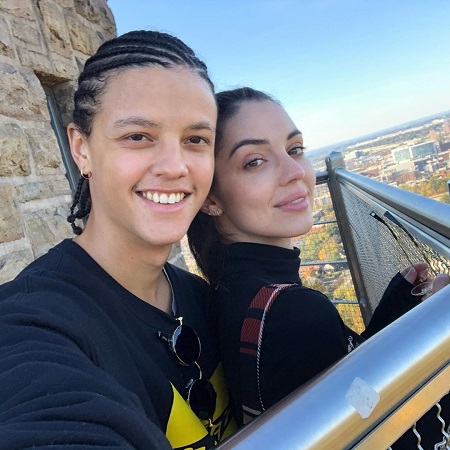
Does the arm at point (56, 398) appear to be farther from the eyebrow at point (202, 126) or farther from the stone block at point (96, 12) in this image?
the stone block at point (96, 12)

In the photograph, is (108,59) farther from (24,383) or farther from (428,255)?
(428,255)

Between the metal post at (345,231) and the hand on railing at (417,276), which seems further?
the metal post at (345,231)

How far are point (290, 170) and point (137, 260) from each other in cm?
64

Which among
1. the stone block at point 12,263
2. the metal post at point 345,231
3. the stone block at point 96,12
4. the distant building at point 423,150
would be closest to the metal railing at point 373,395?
the stone block at point 12,263

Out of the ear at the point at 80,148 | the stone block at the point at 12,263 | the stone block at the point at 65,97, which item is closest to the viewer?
the ear at the point at 80,148

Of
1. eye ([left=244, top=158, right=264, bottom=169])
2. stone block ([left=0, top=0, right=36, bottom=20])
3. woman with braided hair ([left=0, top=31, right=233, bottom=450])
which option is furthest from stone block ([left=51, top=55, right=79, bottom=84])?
eye ([left=244, top=158, right=264, bottom=169])

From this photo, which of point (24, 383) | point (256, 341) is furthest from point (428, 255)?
point (24, 383)

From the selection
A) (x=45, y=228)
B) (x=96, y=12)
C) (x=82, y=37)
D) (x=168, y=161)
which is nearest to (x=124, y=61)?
(x=168, y=161)

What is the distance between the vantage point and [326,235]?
3.42 meters

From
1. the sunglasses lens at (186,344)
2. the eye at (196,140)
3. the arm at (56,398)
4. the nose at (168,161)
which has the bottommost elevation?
the sunglasses lens at (186,344)

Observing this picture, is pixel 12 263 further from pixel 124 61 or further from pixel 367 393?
pixel 367 393

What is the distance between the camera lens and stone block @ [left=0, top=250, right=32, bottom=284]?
1.80m

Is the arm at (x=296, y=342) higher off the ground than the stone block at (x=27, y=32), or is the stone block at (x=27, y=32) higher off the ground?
the stone block at (x=27, y=32)

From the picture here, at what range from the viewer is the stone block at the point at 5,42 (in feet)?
6.67
